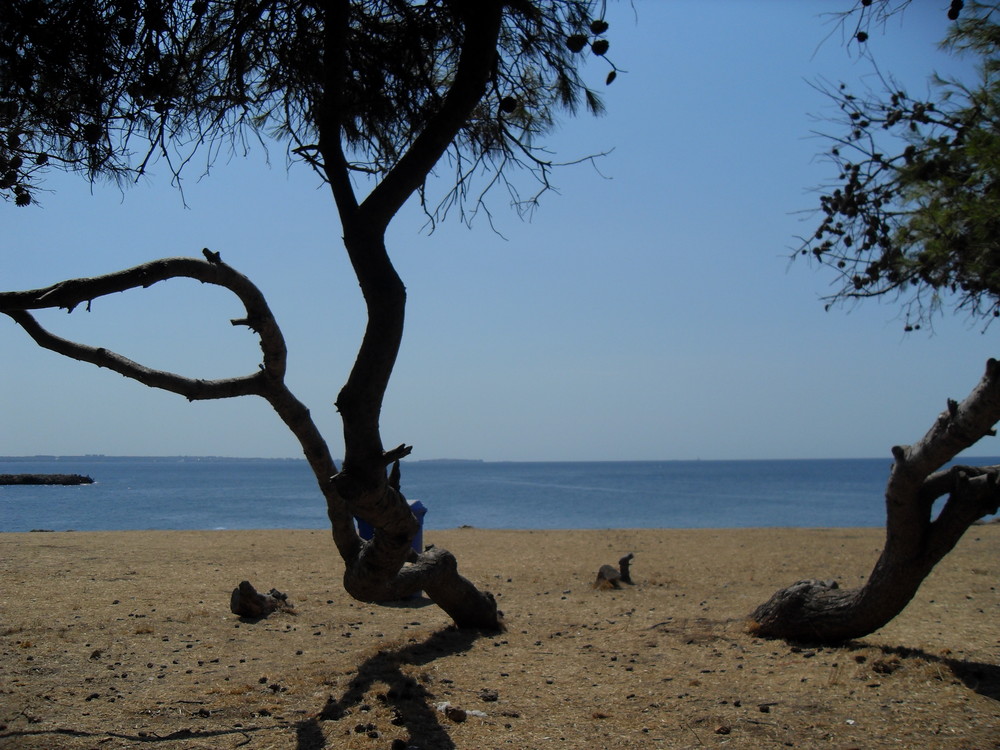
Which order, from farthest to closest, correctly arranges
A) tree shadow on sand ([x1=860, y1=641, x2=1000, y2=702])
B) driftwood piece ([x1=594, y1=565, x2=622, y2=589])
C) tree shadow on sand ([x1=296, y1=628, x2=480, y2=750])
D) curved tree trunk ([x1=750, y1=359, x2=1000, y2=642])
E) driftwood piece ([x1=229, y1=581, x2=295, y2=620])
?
driftwood piece ([x1=594, y1=565, x2=622, y2=589]) → driftwood piece ([x1=229, y1=581, x2=295, y2=620]) → curved tree trunk ([x1=750, y1=359, x2=1000, y2=642]) → tree shadow on sand ([x1=860, y1=641, x2=1000, y2=702]) → tree shadow on sand ([x1=296, y1=628, x2=480, y2=750])

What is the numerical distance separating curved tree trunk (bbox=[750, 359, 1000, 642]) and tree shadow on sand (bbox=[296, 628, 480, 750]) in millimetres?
2787

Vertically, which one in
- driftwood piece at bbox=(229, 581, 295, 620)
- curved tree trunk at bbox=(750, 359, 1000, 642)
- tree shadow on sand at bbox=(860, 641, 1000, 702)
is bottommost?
driftwood piece at bbox=(229, 581, 295, 620)

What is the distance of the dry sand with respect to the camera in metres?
4.59

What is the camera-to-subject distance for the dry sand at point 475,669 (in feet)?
15.0

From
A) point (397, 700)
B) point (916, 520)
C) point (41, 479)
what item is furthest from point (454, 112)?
point (41, 479)

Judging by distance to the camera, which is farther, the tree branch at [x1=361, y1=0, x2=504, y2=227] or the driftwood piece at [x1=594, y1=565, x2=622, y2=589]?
the driftwood piece at [x1=594, y1=565, x2=622, y2=589]

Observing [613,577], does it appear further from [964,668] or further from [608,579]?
[964,668]

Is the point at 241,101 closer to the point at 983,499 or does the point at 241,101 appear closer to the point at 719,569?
the point at 983,499

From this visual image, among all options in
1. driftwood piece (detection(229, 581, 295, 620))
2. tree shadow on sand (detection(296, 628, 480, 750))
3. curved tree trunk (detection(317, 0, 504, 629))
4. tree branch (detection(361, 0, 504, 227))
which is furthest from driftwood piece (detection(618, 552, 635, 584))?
tree branch (detection(361, 0, 504, 227))

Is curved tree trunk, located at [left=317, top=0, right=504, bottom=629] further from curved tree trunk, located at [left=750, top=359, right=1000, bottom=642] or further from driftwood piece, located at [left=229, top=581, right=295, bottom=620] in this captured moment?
curved tree trunk, located at [left=750, top=359, right=1000, bottom=642]

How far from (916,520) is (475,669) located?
323 centimetres

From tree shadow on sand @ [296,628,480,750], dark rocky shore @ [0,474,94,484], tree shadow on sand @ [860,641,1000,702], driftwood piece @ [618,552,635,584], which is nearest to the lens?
tree shadow on sand @ [296,628,480,750]

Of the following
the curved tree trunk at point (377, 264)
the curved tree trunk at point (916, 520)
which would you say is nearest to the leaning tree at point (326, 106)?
the curved tree trunk at point (377, 264)

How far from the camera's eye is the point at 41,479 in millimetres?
16281
